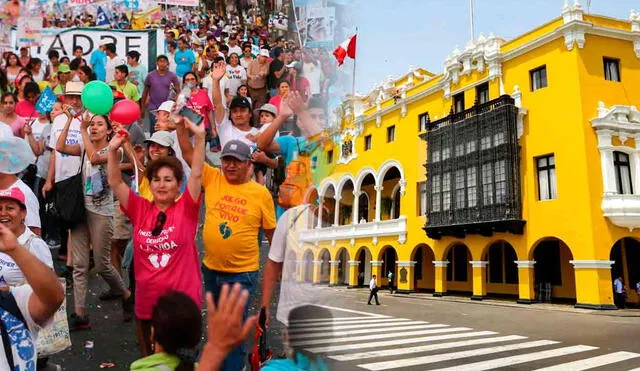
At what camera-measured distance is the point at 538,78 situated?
20.0 metres

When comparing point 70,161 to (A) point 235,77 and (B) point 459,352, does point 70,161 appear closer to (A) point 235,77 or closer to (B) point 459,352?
(A) point 235,77

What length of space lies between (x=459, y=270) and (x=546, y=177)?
19.6 ft

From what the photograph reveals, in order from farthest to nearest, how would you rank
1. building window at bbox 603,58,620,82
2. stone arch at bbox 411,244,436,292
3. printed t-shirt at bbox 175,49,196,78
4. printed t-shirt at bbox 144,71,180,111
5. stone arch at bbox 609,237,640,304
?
1. stone arch at bbox 411,244,436,292
2. building window at bbox 603,58,620,82
3. stone arch at bbox 609,237,640,304
4. printed t-shirt at bbox 175,49,196,78
5. printed t-shirt at bbox 144,71,180,111

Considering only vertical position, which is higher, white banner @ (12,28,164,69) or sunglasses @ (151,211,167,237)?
white banner @ (12,28,164,69)

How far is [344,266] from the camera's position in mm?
1066

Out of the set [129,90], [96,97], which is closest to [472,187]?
[129,90]

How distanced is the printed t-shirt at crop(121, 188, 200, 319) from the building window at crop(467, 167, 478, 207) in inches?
764

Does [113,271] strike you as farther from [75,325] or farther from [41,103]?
[41,103]

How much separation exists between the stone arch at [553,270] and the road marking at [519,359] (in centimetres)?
1035

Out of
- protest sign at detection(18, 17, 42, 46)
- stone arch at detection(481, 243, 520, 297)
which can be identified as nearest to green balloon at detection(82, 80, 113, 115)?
protest sign at detection(18, 17, 42, 46)

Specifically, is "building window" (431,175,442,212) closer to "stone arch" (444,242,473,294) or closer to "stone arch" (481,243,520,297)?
"stone arch" (444,242,473,294)

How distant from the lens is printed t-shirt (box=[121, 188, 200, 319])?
6.40ft

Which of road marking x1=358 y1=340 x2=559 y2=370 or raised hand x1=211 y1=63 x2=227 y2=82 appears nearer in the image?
raised hand x1=211 y1=63 x2=227 y2=82

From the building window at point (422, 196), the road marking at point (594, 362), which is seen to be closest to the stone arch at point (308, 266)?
the road marking at point (594, 362)
